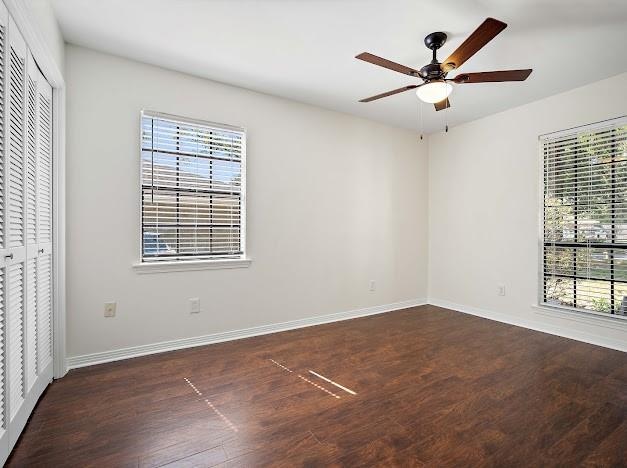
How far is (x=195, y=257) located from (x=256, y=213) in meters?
0.74

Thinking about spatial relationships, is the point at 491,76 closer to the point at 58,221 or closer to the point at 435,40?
the point at 435,40

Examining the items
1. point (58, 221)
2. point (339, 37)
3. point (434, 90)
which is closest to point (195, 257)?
point (58, 221)

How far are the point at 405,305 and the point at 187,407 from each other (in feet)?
10.8

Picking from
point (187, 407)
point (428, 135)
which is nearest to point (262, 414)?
point (187, 407)

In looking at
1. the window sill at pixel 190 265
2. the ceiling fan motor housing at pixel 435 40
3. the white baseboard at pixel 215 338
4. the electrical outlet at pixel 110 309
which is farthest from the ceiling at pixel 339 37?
the white baseboard at pixel 215 338

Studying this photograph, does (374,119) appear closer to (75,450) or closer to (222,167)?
(222,167)

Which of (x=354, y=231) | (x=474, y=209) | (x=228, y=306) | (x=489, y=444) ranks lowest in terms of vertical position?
(x=489, y=444)

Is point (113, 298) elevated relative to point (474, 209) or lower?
lower

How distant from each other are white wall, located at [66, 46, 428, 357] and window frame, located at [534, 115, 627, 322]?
1476 millimetres

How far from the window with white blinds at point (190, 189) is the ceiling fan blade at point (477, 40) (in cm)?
198

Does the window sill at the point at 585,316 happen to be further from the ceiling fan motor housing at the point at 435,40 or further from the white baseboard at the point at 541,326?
the ceiling fan motor housing at the point at 435,40

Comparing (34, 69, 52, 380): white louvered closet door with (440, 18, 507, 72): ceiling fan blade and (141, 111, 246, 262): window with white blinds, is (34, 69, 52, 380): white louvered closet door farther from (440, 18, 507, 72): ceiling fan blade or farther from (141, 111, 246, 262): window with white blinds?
(440, 18, 507, 72): ceiling fan blade

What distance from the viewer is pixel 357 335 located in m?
3.46

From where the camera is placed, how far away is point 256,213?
3.45m
